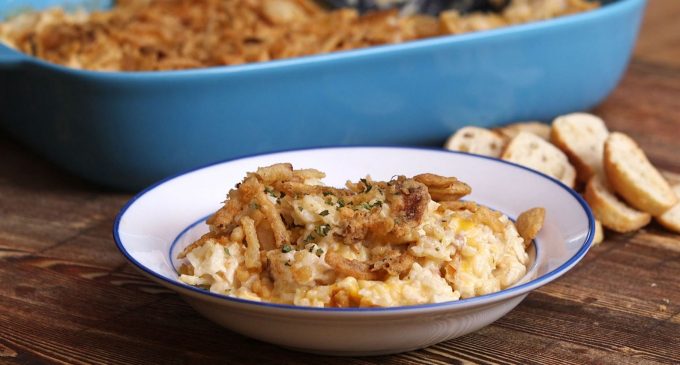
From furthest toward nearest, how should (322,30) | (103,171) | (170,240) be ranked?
(322,30), (103,171), (170,240)

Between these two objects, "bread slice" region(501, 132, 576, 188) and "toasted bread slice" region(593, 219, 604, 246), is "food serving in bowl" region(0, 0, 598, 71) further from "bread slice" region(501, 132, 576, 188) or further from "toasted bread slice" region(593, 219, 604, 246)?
"toasted bread slice" region(593, 219, 604, 246)

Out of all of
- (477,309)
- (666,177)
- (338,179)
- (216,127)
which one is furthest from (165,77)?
(666,177)

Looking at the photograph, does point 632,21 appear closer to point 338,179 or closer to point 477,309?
point 338,179

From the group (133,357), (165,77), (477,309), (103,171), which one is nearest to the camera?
(477,309)

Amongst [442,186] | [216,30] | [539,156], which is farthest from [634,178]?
[216,30]

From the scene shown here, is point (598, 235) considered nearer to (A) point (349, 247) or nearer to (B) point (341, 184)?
(B) point (341, 184)
